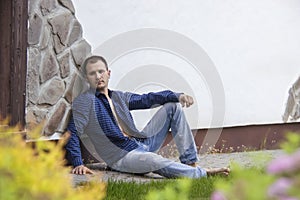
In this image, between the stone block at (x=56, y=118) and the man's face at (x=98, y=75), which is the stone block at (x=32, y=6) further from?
the stone block at (x=56, y=118)

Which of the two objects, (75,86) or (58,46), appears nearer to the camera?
(58,46)

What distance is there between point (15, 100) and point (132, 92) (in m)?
1.22

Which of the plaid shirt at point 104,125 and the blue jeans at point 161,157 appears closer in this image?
the blue jeans at point 161,157

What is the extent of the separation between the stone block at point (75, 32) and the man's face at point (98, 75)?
0.90ft

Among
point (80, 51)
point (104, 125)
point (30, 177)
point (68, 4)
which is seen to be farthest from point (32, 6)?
point (30, 177)

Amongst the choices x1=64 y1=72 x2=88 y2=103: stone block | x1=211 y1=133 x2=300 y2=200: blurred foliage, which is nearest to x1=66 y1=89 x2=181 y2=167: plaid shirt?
x1=64 y1=72 x2=88 y2=103: stone block

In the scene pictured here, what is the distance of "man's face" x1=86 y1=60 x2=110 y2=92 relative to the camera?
5.25 m

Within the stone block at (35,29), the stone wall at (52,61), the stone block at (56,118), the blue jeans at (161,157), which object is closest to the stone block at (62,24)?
the stone wall at (52,61)

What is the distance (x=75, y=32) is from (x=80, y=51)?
156mm

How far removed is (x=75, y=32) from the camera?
548 centimetres

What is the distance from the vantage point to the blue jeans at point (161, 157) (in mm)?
4941

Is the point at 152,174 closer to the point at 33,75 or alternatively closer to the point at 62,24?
the point at 33,75

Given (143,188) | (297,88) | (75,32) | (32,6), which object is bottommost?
(143,188)

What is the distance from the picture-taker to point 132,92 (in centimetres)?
575
